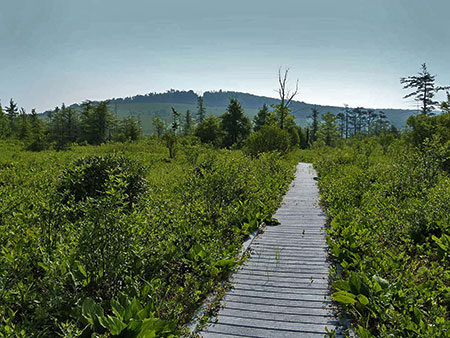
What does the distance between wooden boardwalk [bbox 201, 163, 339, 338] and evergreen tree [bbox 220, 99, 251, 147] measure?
1094 inches

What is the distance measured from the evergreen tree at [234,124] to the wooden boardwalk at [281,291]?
1094 inches

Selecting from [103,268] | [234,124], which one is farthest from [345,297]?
[234,124]

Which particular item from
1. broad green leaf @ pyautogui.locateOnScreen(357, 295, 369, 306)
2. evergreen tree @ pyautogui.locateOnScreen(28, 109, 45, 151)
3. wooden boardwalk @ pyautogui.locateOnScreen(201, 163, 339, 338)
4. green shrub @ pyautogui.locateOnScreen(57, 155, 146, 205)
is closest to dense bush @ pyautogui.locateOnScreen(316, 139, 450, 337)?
broad green leaf @ pyautogui.locateOnScreen(357, 295, 369, 306)

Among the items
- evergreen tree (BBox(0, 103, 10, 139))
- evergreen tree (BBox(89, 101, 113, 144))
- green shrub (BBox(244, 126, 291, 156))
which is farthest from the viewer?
evergreen tree (BBox(89, 101, 113, 144))

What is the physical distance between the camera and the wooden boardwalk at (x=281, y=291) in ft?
9.07

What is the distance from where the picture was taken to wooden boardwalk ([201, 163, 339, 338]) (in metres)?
2.77

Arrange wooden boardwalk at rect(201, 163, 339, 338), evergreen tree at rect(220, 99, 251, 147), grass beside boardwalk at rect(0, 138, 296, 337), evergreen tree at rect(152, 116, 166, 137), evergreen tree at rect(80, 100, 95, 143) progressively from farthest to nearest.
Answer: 1. evergreen tree at rect(152, 116, 166, 137)
2. evergreen tree at rect(80, 100, 95, 143)
3. evergreen tree at rect(220, 99, 251, 147)
4. wooden boardwalk at rect(201, 163, 339, 338)
5. grass beside boardwalk at rect(0, 138, 296, 337)

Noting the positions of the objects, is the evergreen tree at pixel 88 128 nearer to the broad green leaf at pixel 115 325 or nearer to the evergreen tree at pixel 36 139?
the evergreen tree at pixel 36 139

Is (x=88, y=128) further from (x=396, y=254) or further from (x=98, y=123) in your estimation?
(x=396, y=254)

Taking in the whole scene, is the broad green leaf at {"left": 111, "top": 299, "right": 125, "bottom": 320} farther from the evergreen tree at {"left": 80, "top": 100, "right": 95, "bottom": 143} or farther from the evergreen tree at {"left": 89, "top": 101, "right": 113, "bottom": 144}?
the evergreen tree at {"left": 80, "top": 100, "right": 95, "bottom": 143}

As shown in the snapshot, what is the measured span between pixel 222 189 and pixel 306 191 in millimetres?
4077

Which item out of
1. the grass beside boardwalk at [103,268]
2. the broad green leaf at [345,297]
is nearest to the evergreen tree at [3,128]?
the grass beside boardwalk at [103,268]

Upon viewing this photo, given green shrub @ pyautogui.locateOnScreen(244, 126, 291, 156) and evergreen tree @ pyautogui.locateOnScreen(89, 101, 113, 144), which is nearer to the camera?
green shrub @ pyautogui.locateOnScreen(244, 126, 291, 156)

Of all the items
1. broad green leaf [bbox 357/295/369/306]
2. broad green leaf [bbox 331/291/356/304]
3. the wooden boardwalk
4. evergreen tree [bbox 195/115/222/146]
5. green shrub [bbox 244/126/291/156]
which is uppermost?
evergreen tree [bbox 195/115/222/146]
